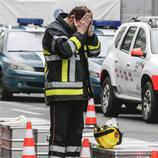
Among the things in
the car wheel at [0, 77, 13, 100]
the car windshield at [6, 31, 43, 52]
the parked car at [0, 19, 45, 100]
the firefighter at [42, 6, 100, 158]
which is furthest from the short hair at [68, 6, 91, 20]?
the car windshield at [6, 31, 43, 52]

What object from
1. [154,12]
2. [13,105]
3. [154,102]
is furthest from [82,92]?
[154,12]

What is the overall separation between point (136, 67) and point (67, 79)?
7.93 m

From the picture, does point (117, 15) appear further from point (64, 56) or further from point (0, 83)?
point (64, 56)

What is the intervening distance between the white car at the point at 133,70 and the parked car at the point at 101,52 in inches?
32.5

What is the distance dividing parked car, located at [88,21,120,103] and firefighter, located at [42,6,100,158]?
1025 centimetres

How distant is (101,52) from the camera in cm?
2139

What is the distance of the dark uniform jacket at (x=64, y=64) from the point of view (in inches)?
357

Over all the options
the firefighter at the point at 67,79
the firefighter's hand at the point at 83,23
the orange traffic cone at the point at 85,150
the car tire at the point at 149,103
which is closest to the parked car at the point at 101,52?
the car tire at the point at 149,103

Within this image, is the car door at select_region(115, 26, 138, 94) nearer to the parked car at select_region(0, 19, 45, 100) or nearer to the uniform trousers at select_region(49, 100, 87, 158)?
the parked car at select_region(0, 19, 45, 100)

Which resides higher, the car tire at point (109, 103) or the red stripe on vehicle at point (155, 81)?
the red stripe on vehicle at point (155, 81)

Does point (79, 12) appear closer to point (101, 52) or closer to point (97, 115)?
point (97, 115)

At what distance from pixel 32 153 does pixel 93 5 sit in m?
26.6

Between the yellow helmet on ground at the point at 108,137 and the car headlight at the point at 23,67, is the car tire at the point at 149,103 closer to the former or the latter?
the car headlight at the point at 23,67

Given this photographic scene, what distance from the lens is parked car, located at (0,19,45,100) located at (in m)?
21.5
